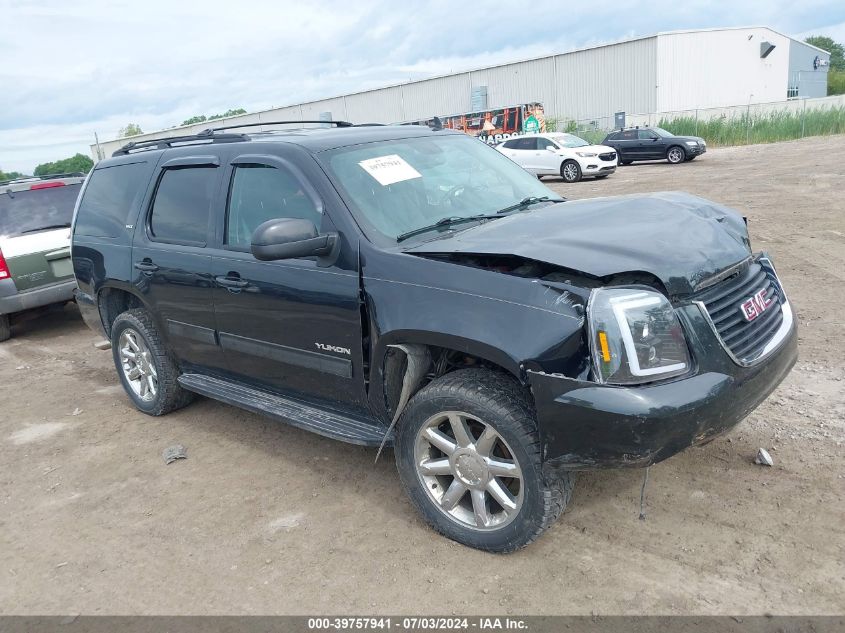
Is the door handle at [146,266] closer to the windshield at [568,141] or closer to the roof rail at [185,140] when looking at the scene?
the roof rail at [185,140]

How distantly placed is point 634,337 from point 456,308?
29.9 inches

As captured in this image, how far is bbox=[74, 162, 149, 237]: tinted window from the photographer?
16.2 ft

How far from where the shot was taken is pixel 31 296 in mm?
7621

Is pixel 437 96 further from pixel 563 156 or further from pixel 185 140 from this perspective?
pixel 185 140

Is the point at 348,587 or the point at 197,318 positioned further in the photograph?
the point at 197,318

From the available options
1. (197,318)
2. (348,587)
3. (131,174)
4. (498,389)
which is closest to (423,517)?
(348,587)

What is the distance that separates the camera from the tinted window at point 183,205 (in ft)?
14.1

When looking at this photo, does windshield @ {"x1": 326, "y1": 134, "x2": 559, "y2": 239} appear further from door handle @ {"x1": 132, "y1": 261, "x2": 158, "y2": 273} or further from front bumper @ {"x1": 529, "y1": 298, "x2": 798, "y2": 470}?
door handle @ {"x1": 132, "y1": 261, "x2": 158, "y2": 273}

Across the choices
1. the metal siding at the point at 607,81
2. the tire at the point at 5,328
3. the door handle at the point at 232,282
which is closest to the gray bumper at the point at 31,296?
the tire at the point at 5,328

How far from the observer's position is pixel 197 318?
173 inches

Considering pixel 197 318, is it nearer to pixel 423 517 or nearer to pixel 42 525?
pixel 42 525

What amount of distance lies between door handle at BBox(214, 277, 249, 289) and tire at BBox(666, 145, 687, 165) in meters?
24.1

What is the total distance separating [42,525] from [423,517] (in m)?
2.21

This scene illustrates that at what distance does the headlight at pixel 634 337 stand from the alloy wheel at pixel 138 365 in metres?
3.59
